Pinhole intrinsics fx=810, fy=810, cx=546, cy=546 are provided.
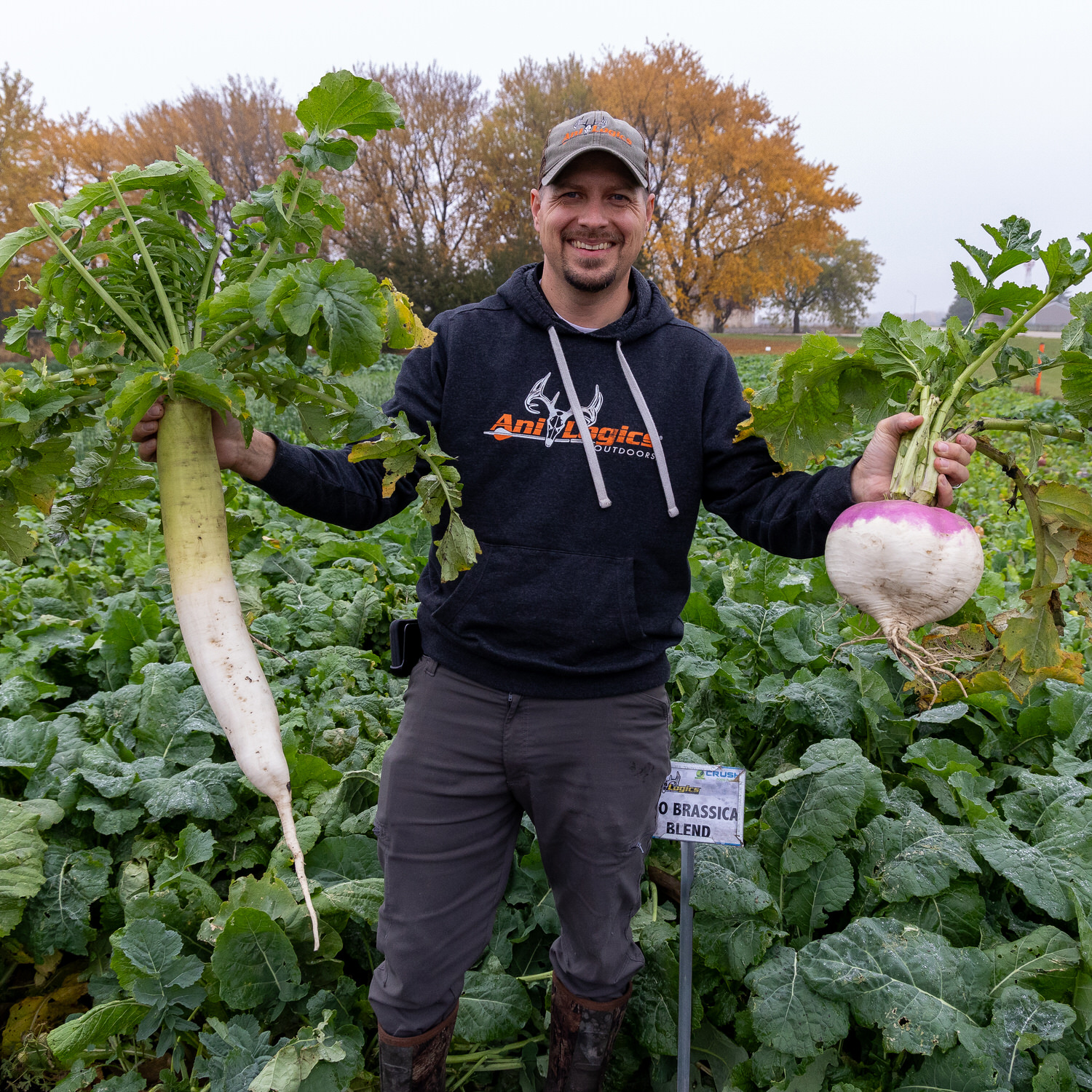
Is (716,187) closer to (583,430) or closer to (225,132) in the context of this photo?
(225,132)

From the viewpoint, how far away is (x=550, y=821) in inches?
87.7

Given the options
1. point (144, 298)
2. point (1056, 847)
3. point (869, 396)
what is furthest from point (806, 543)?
point (144, 298)

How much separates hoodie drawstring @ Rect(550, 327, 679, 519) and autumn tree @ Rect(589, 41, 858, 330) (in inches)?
1387

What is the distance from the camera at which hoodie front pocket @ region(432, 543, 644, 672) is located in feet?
7.11

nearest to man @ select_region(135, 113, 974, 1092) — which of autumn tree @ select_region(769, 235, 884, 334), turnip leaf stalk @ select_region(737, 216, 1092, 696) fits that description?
turnip leaf stalk @ select_region(737, 216, 1092, 696)

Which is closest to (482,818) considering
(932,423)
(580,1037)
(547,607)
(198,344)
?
(547,607)

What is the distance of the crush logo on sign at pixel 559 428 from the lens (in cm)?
224

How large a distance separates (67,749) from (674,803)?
2.50 m

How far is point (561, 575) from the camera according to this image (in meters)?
2.18

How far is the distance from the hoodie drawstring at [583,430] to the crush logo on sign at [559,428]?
11 millimetres

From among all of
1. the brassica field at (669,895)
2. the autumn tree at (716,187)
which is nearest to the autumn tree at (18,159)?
the autumn tree at (716,187)

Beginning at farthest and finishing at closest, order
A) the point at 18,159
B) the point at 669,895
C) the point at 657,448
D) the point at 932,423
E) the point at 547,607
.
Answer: the point at 18,159 → the point at 669,895 → the point at 657,448 → the point at 547,607 → the point at 932,423

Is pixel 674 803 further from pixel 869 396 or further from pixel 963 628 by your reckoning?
pixel 869 396

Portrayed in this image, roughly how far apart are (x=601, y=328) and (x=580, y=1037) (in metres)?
2.08
